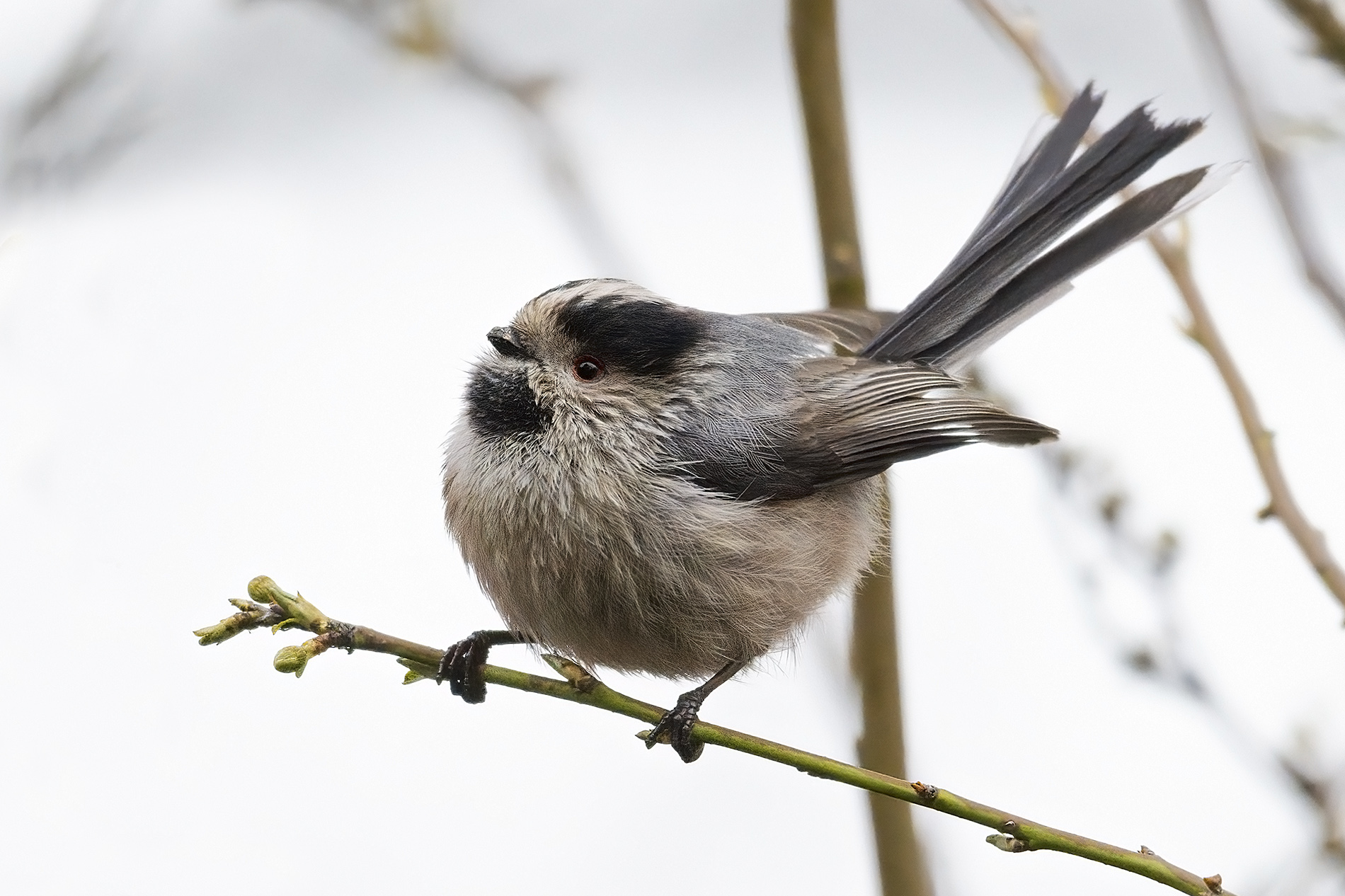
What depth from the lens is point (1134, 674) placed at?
107 inches

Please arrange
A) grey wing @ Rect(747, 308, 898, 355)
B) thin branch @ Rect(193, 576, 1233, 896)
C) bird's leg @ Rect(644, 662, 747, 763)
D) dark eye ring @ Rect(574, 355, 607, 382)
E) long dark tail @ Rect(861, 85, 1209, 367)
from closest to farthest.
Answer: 1. thin branch @ Rect(193, 576, 1233, 896)
2. bird's leg @ Rect(644, 662, 747, 763)
3. dark eye ring @ Rect(574, 355, 607, 382)
4. long dark tail @ Rect(861, 85, 1209, 367)
5. grey wing @ Rect(747, 308, 898, 355)

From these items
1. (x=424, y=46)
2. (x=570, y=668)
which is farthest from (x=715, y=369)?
(x=424, y=46)

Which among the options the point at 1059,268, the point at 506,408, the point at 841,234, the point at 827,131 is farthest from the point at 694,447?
the point at 1059,268

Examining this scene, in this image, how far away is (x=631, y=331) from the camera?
2.57m

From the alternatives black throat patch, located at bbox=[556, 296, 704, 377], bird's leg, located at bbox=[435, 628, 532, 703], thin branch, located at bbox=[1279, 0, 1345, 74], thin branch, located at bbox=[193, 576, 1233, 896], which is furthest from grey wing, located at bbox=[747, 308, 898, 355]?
thin branch, located at bbox=[193, 576, 1233, 896]

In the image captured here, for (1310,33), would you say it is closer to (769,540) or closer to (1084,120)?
(1084,120)

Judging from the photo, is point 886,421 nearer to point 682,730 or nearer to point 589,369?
point 589,369

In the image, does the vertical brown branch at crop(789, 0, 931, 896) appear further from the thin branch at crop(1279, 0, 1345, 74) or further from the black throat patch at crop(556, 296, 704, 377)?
the thin branch at crop(1279, 0, 1345, 74)

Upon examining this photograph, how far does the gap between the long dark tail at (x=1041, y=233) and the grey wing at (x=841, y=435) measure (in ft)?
0.61

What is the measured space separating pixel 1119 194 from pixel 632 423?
1.24 meters

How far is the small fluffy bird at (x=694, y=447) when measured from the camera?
2.48 m

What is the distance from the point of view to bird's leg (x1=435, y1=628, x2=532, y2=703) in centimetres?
249

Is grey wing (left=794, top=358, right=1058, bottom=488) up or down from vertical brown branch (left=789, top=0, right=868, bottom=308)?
down

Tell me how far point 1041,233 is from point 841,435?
2.25 feet
